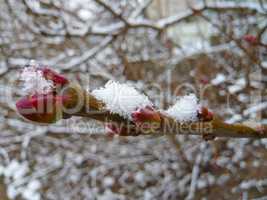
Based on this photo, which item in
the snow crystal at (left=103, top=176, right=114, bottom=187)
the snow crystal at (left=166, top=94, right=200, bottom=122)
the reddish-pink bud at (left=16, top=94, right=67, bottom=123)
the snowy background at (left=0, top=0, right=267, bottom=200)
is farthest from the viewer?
the snow crystal at (left=103, top=176, right=114, bottom=187)

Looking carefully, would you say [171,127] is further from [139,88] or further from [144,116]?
[139,88]

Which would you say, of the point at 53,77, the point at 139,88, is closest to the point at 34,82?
the point at 53,77

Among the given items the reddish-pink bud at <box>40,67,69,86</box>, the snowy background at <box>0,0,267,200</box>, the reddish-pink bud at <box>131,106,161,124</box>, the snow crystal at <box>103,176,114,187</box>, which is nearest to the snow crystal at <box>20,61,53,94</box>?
the reddish-pink bud at <box>40,67,69,86</box>

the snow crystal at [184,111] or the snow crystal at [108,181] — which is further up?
the snow crystal at [184,111]

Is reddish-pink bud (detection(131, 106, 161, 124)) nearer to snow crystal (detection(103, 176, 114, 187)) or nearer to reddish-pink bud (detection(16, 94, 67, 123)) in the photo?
reddish-pink bud (detection(16, 94, 67, 123))

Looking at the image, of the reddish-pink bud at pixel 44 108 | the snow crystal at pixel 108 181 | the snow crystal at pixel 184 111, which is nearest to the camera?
the reddish-pink bud at pixel 44 108

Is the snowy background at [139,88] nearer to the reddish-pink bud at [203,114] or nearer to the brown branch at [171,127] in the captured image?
the brown branch at [171,127]

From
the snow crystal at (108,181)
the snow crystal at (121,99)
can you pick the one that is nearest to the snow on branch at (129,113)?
the snow crystal at (121,99)
